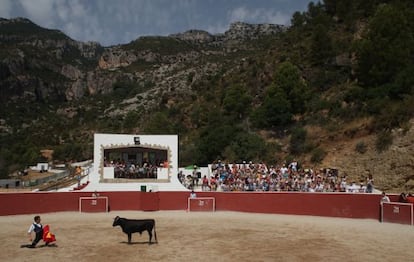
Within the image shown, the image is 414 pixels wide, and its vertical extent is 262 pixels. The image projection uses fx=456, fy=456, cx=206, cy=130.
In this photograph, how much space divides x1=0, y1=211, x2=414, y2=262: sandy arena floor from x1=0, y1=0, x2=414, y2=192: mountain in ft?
43.0

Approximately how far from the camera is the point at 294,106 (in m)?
50.9

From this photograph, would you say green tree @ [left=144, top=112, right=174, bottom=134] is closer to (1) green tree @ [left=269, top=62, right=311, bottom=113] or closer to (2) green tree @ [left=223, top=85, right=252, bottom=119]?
(2) green tree @ [left=223, top=85, right=252, bottom=119]

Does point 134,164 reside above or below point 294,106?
below

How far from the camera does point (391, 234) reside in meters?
17.4

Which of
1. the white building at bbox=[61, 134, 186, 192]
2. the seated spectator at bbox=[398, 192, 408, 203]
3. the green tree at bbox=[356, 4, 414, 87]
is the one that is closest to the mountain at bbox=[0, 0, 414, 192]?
the green tree at bbox=[356, 4, 414, 87]

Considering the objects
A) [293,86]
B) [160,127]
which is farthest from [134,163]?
[160,127]

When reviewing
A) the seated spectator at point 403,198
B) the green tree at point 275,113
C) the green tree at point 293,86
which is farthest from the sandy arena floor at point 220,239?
the green tree at point 293,86

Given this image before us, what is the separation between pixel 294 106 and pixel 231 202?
28042 millimetres

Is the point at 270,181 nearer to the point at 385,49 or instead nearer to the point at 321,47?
the point at 385,49

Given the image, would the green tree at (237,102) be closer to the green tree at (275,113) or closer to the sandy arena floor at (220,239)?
the green tree at (275,113)

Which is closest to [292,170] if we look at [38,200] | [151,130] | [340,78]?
[38,200]

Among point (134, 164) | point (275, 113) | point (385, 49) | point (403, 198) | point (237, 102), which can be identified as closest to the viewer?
point (403, 198)

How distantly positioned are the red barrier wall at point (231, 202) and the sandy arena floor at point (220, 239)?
0.83 meters

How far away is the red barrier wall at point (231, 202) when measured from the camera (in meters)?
22.6
